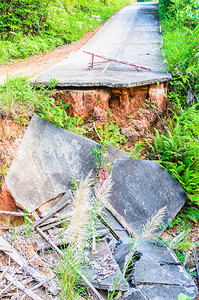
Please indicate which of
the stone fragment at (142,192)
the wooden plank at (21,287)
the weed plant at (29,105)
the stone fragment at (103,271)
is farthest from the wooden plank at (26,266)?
the weed plant at (29,105)

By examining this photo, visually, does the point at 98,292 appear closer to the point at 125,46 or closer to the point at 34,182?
the point at 34,182

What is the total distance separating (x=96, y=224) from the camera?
334 centimetres

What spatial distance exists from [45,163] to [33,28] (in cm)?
753

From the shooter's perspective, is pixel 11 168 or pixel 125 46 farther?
pixel 125 46

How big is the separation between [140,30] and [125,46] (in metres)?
3.48

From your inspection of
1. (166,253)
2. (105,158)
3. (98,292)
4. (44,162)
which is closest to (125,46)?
(105,158)

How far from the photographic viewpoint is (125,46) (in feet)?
29.6

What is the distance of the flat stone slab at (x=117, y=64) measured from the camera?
496 cm

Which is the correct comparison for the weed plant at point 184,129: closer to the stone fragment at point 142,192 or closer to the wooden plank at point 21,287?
the stone fragment at point 142,192

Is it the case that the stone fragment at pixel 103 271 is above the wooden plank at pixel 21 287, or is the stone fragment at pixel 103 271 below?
below

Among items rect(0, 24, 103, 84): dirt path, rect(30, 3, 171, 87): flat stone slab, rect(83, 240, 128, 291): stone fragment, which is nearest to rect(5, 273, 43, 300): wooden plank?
rect(83, 240, 128, 291): stone fragment

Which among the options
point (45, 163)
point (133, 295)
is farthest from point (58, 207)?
point (133, 295)

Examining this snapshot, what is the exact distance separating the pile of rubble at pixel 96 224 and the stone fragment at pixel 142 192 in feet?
0.05

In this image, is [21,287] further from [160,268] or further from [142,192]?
[142,192]
